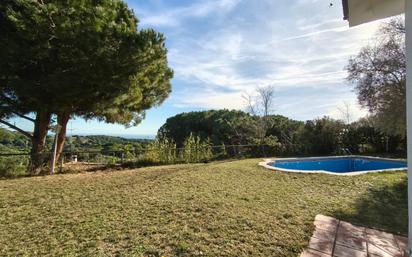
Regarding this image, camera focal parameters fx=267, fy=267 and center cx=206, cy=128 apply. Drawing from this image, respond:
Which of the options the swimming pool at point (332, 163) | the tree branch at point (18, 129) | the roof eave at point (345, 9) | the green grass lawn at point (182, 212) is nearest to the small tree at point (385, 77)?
the swimming pool at point (332, 163)

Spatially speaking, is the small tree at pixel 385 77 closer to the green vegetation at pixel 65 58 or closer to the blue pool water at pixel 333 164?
the blue pool water at pixel 333 164

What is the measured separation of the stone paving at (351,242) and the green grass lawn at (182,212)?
16 cm

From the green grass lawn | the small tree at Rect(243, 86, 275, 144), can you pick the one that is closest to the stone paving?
the green grass lawn

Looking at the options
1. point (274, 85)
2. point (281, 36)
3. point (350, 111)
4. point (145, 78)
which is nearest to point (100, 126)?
point (145, 78)

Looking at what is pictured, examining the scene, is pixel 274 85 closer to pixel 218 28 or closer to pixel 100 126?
pixel 218 28

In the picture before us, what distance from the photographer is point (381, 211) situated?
186 inches

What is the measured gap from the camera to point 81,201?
16.1 feet

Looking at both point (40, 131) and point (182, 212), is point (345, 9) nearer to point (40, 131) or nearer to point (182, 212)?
point (182, 212)

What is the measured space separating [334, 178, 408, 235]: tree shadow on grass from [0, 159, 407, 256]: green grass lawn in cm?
2

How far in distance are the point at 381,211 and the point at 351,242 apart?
183 cm

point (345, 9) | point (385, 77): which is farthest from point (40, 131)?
point (385, 77)

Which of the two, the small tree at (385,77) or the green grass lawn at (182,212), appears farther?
the small tree at (385,77)

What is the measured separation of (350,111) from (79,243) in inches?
711

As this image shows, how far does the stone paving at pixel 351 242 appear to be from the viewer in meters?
3.12
